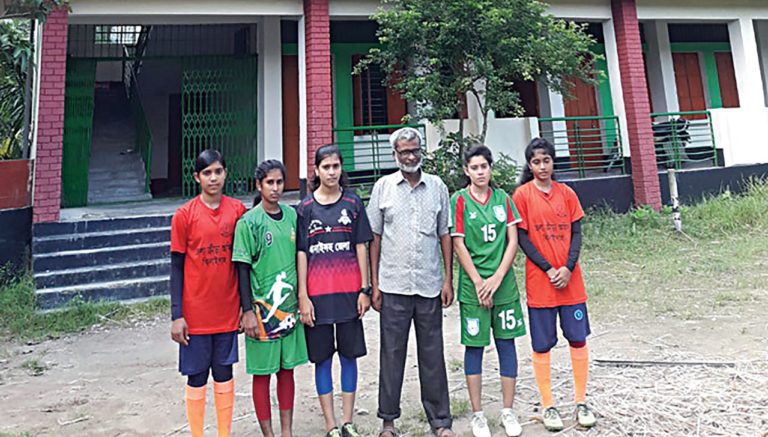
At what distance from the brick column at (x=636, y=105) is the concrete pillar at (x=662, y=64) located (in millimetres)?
2724

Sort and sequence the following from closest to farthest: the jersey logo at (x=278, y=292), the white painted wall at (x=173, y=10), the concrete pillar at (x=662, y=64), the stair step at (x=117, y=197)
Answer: the jersey logo at (x=278, y=292)
the white painted wall at (x=173, y=10)
the stair step at (x=117, y=197)
the concrete pillar at (x=662, y=64)

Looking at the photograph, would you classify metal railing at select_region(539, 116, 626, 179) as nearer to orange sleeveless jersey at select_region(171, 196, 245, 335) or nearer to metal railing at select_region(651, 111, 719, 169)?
metal railing at select_region(651, 111, 719, 169)

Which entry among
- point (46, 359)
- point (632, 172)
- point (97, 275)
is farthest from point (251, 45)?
point (632, 172)

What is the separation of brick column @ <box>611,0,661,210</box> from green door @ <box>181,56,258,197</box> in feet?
20.7

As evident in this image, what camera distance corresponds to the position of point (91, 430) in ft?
9.26

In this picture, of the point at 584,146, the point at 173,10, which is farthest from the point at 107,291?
the point at 584,146

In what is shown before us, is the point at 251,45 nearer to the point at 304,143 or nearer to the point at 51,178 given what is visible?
the point at 304,143

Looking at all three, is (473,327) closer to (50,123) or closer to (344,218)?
(344,218)

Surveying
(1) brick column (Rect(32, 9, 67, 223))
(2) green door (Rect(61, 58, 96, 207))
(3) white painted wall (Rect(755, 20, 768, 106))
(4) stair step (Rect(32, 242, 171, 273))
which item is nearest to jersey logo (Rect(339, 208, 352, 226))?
(4) stair step (Rect(32, 242, 171, 273))

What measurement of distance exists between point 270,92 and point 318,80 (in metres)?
1.97

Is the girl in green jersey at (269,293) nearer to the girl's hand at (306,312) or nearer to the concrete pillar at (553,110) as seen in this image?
the girl's hand at (306,312)

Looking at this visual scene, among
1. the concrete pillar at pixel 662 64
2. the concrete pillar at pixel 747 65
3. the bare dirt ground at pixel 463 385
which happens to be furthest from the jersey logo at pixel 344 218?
the concrete pillar at pixel 662 64

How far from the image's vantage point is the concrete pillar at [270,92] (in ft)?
27.4

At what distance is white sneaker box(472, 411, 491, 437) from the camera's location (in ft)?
8.24
